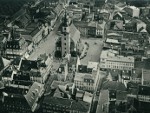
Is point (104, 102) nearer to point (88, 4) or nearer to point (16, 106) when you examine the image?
point (16, 106)

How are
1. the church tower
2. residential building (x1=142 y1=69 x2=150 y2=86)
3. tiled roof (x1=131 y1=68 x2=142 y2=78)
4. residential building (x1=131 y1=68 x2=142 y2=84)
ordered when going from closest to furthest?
residential building (x1=142 y1=69 x2=150 y2=86)
residential building (x1=131 y1=68 x2=142 y2=84)
tiled roof (x1=131 y1=68 x2=142 y2=78)
the church tower

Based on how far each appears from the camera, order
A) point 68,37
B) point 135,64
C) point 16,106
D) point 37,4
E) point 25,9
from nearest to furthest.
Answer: point 16,106 → point 135,64 → point 68,37 → point 25,9 → point 37,4

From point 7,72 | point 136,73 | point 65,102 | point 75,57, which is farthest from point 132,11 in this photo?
point 65,102

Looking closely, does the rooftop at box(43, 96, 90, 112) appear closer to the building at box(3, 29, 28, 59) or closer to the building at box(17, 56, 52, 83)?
the building at box(17, 56, 52, 83)

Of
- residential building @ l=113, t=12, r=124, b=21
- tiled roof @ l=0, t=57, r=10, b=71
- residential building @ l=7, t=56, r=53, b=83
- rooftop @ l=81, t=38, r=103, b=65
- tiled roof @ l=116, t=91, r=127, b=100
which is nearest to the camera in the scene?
tiled roof @ l=116, t=91, r=127, b=100

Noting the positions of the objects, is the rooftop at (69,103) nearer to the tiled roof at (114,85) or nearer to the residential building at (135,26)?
the tiled roof at (114,85)

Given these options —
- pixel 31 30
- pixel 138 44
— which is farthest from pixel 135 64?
pixel 31 30

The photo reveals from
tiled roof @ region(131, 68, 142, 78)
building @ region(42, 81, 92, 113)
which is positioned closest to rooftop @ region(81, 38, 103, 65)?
tiled roof @ region(131, 68, 142, 78)
